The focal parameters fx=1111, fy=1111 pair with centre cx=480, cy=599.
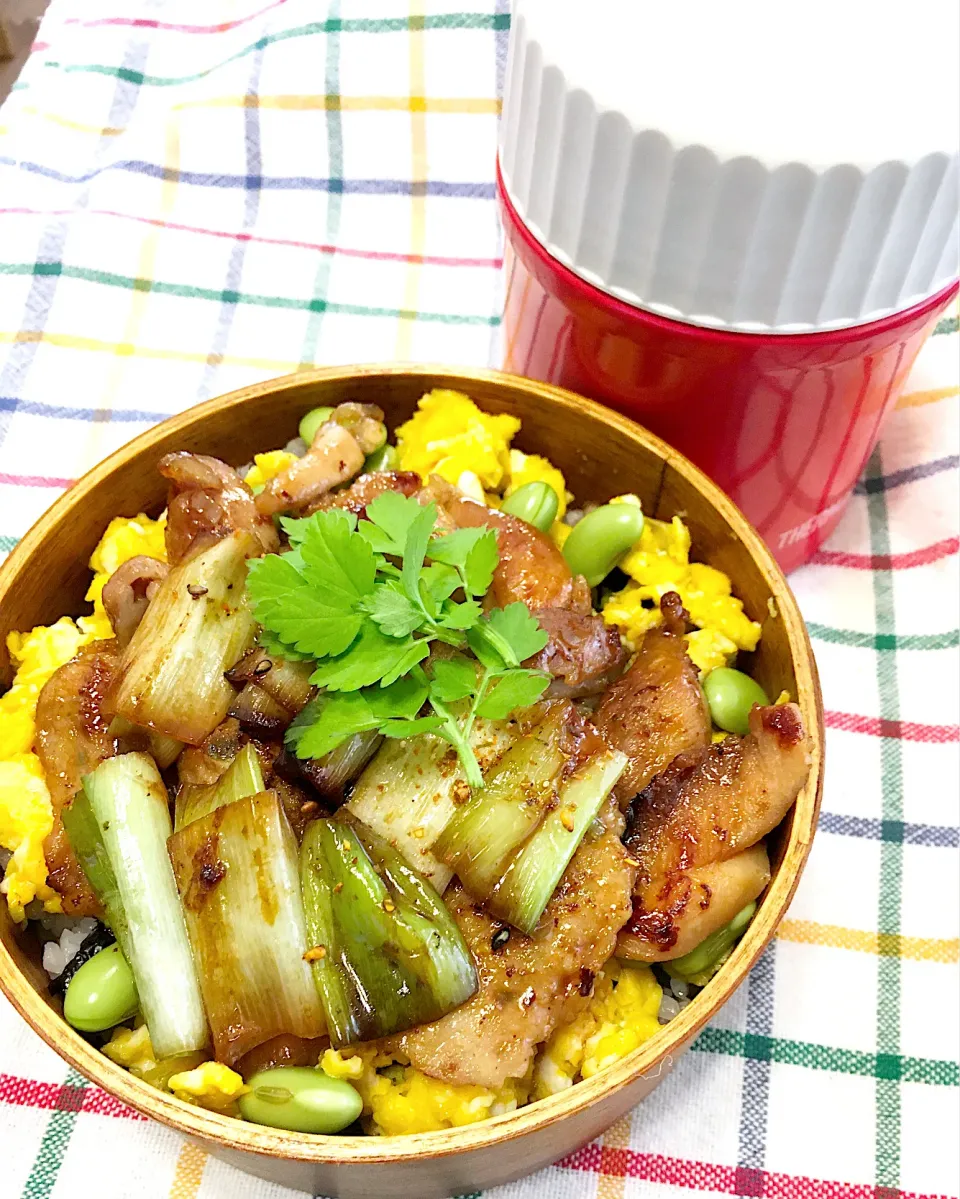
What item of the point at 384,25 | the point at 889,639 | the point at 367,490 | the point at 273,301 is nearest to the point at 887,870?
the point at 889,639

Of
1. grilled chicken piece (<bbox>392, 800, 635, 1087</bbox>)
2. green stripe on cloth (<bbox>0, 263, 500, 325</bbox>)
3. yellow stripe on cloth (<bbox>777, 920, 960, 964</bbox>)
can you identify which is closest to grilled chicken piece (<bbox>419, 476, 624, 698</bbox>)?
grilled chicken piece (<bbox>392, 800, 635, 1087</bbox>)

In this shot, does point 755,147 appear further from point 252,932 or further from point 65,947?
point 65,947

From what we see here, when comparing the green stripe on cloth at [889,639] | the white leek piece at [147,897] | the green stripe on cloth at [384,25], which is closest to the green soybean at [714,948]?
the white leek piece at [147,897]

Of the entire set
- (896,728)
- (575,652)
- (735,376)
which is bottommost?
(896,728)

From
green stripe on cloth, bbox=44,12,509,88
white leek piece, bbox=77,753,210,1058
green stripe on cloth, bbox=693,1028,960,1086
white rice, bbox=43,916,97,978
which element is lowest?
green stripe on cloth, bbox=693,1028,960,1086

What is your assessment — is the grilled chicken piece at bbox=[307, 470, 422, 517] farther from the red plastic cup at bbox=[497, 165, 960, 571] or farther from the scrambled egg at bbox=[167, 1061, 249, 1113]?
the scrambled egg at bbox=[167, 1061, 249, 1113]

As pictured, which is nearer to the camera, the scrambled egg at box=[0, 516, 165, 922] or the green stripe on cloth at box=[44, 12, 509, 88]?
the scrambled egg at box=[0, 516, 165, 922]

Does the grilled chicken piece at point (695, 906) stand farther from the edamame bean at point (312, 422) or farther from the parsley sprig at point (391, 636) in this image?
the edamame bean at point (312, 422)
